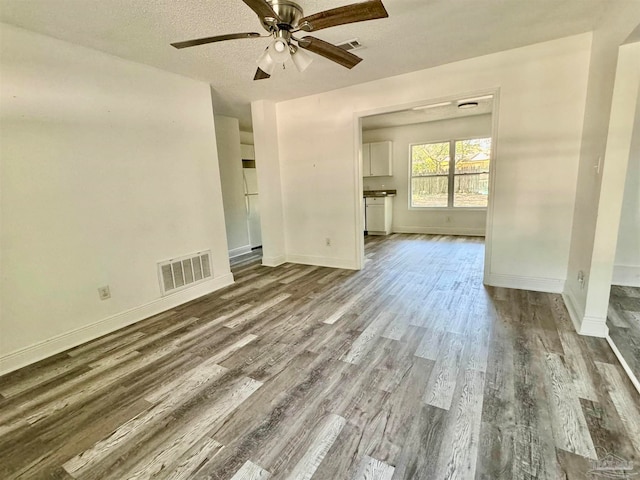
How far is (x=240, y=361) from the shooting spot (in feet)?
6.84

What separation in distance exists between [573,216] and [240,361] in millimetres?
3355

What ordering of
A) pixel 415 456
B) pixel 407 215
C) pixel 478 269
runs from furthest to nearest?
pixel 407 215 → pixel 478 269 → pixel 415 456

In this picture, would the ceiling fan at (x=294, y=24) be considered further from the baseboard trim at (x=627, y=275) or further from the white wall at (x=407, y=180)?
the white wall at (x=407, y=180)

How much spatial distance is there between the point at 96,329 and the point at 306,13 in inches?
123

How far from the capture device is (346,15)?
1574 mm

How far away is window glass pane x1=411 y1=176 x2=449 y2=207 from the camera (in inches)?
256

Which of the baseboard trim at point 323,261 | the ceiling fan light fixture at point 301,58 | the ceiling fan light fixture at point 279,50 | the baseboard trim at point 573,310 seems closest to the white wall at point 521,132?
the baseboard trim at point 573,310

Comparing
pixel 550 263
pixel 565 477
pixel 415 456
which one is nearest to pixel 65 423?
pixel 415 456

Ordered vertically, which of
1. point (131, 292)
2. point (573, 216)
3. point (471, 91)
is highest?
point (471, 91)

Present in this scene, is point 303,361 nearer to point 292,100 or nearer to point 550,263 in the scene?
point 550,263

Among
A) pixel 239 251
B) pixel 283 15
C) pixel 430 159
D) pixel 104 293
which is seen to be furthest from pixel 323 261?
pixel 430 159

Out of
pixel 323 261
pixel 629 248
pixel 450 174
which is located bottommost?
pixel 323 261

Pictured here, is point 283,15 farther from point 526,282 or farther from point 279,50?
point 526,282

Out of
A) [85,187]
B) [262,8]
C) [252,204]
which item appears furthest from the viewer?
[252,204]
